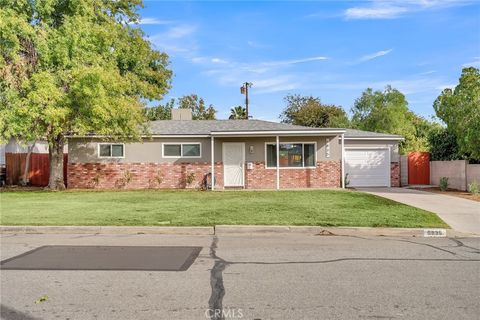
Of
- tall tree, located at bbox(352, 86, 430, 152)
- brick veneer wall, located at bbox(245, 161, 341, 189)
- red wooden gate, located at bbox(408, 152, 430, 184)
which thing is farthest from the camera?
tall tree, located at bbox(352, 86, 430, 152)

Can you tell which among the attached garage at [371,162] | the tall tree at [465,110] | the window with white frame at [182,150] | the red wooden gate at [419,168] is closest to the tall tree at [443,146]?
the red wooden gate at [419,168]

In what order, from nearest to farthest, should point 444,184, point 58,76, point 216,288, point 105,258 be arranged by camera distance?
point 216,288 → point 105,258 → point 58,76 → point 444,184

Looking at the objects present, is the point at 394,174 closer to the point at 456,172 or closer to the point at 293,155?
the point at 456,172

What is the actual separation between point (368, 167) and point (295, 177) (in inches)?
174

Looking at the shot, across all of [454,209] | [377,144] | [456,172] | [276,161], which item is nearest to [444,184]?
[456,172]

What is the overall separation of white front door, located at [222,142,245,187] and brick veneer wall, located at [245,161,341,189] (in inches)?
21.4

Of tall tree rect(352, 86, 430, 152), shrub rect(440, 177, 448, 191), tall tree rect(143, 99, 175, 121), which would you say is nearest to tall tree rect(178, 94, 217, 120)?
tall tree rect(143, 99, 175, 121)

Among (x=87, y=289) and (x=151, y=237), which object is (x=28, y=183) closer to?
(x=151, y=237)

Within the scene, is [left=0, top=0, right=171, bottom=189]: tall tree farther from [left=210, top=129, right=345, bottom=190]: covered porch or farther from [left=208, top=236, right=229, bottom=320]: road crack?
[left=208, top=236, right=229, bottom=320]: road crack

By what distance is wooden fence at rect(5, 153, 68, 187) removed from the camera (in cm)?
2447

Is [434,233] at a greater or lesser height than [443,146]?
lesser

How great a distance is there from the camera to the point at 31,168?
24.9 meters

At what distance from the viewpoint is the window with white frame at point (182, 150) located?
72.5 feet

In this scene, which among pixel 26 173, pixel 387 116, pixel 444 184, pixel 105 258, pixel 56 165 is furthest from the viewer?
pixel 387 116
